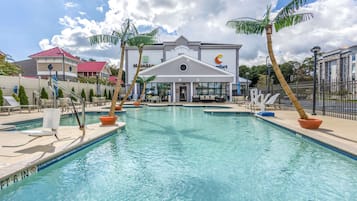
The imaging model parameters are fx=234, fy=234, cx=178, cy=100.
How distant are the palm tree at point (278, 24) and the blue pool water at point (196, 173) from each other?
2.07 meters

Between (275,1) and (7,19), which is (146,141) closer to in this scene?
(275,1)

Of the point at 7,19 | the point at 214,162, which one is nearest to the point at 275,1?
the point at 214,162

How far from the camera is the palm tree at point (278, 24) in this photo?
27.0 ft

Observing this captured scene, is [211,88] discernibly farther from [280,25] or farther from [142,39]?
[280,25]

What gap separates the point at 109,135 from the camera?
7777 millimetres

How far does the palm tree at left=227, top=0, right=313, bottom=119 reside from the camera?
823 centimetres

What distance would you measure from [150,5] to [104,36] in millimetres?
7216

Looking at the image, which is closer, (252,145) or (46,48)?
(252,145)

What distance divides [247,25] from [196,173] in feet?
23.1

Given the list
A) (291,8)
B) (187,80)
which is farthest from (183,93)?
(291,8)

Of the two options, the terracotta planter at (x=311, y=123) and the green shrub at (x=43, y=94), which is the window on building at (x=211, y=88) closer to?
the green shrub at (x=43, y=94)

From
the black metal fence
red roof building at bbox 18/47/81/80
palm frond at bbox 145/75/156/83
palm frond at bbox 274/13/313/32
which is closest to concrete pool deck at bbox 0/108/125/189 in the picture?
palm frond at bbox 274/13/313/32

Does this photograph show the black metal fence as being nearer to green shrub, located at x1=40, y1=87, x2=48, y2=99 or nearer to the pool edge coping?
the pool edge coping

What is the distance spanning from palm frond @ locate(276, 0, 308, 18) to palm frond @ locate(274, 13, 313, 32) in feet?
0.53
